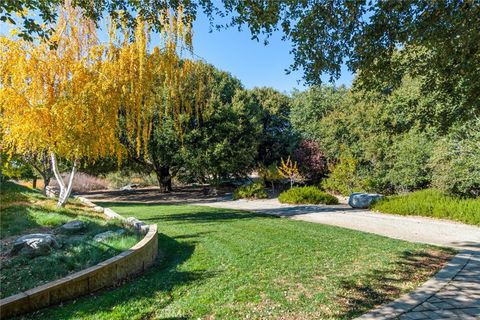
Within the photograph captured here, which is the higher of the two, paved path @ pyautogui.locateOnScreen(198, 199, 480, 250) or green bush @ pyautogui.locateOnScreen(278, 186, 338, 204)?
green bush @ pyautogui.locateOnScreen(278, 186, 338, 204)

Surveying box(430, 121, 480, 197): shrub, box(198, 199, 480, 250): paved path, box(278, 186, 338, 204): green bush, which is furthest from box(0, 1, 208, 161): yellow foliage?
box(430, 121, 480, 197): shrub

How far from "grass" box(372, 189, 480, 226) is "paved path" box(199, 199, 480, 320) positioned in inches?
21.4

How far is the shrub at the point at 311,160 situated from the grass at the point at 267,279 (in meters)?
18.2

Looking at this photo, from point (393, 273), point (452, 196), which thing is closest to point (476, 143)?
point (452, 196)

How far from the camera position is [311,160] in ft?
85.9

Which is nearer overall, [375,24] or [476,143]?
[375,24]

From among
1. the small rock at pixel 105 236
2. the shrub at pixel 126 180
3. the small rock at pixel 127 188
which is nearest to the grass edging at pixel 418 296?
the small rock at pixel 105 236

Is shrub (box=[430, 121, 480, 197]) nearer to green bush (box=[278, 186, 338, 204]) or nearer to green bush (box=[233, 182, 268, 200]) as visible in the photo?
green bush (box=[278, 186, 338, 204])

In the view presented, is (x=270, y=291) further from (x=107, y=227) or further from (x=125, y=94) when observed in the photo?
(x=125, y=94)

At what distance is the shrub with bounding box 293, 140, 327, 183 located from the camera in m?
26.1

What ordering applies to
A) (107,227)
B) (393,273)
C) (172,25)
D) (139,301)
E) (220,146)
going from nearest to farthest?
(139,301)
(393,273)
(107,227)
(172,25)
(220,146)

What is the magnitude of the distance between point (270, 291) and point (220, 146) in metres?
16.9

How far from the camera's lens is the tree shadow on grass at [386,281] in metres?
3.98

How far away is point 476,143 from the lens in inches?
441
